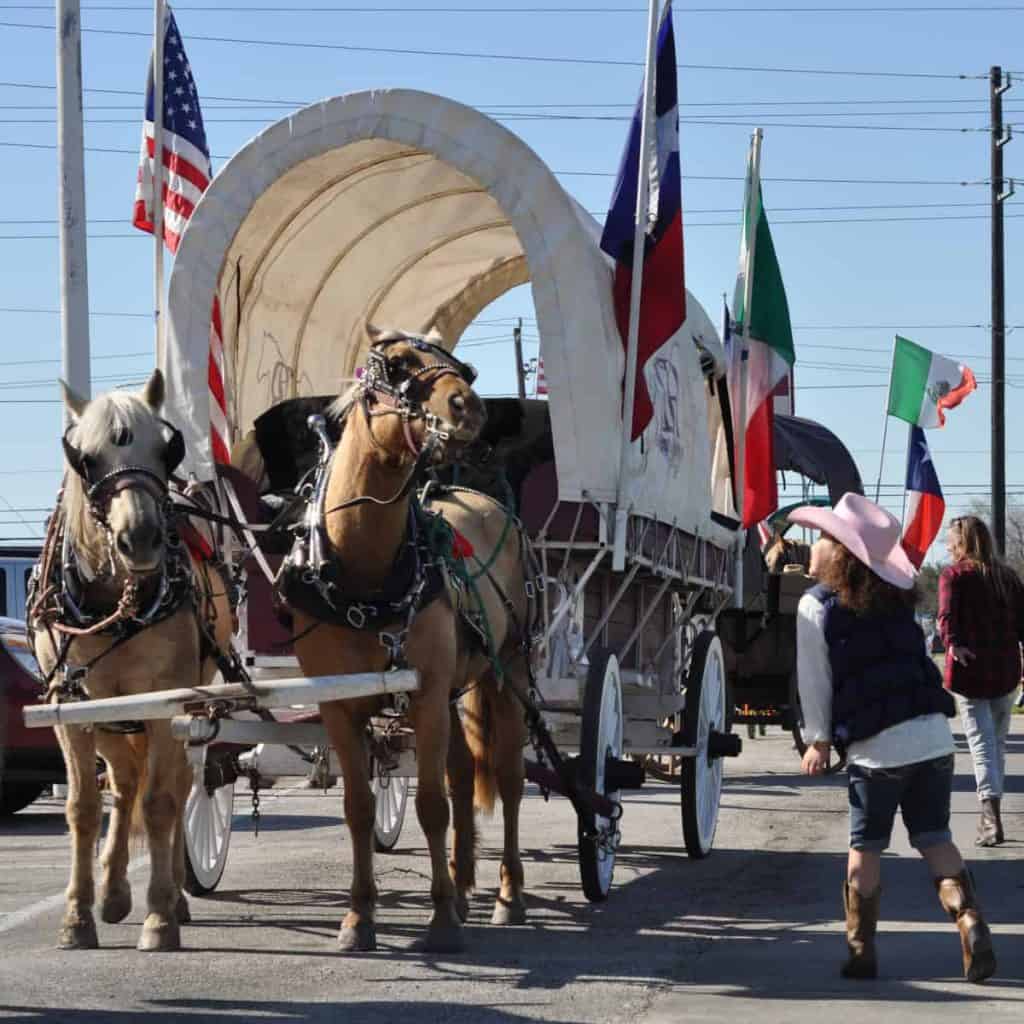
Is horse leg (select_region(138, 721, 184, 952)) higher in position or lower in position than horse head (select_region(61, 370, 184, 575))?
lower

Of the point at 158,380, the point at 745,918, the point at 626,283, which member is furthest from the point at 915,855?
the point at 158,380

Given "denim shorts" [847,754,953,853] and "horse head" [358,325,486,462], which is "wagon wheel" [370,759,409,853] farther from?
"denim shorts" [847,754,953,853]

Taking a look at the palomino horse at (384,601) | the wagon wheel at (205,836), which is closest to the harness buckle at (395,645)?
the palomino horse at (384,601)

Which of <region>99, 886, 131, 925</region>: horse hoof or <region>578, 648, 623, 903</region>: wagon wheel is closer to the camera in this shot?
<region>99, 886, 131, 925</region>: horse hoof

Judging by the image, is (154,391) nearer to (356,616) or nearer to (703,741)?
(356,616)

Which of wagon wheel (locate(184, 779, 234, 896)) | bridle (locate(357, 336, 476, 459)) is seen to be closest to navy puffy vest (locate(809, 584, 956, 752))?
bridle (locate(357, 336, 476, 459))

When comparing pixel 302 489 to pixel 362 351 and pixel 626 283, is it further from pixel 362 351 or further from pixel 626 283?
pixel 362 351

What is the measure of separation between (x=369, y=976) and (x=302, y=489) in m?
2.21

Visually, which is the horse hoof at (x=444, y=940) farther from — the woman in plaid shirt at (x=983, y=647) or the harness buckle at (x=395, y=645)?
the woman in plaid shirt at (x=983, y=647)

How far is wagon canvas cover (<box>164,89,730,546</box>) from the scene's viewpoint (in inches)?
390

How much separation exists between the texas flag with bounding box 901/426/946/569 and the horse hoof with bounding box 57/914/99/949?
1600 centimetres

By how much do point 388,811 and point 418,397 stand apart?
4688 millimetres

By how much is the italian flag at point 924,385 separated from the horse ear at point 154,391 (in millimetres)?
18805

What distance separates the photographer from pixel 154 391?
8.03m
